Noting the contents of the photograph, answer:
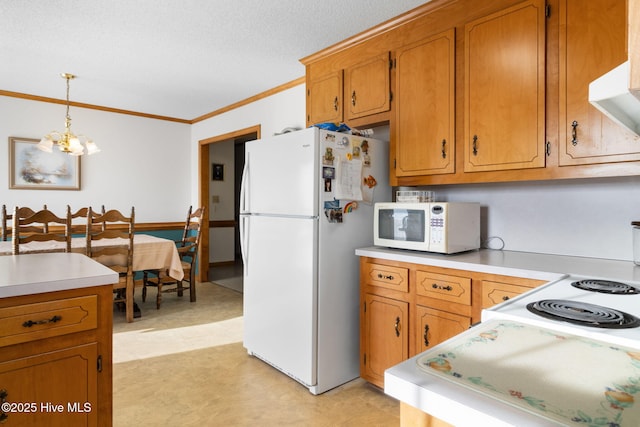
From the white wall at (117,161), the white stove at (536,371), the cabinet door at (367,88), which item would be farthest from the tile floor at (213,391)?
the white wall at (117,161)

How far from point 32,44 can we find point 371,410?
12.0 ft

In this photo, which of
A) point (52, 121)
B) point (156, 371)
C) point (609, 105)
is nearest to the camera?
point (609, 105)

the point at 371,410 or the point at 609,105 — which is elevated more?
the point at 609,105

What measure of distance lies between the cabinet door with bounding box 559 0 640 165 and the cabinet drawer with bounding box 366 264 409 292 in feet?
3.27

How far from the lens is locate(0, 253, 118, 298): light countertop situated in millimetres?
1286

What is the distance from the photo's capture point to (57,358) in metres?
1.36

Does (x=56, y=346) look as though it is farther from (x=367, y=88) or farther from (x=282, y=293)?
(x=367, y=88)

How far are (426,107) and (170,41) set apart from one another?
199 centimetres

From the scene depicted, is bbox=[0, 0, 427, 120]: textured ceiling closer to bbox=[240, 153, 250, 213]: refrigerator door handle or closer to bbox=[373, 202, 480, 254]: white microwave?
bbox=[240, 153, 250, 213]: refrigerator door handle

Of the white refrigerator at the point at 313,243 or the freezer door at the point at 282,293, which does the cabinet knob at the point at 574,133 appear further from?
the freezer door at the point at 282,293

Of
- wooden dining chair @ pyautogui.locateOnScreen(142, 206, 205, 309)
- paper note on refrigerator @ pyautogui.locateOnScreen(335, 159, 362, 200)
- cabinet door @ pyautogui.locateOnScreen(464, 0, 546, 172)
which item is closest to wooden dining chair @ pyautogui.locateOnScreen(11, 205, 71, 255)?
wooden dining chair @ pyautogui.locateOnScreen(142, 206, 205, 309)

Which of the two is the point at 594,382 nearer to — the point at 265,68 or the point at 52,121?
the point at 265,68

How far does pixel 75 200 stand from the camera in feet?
15.9

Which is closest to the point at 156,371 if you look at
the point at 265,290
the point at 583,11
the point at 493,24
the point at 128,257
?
the point at 265,290
